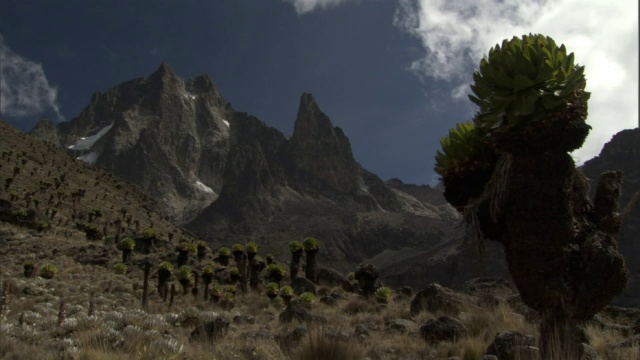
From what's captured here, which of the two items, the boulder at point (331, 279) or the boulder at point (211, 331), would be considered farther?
the boulder at point (331, 279)

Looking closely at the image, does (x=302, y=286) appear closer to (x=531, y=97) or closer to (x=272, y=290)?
(x=272, y=290)

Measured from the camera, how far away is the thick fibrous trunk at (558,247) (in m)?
6.54

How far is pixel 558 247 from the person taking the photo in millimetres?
6617

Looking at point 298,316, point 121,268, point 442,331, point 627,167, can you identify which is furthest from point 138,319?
point 627,167

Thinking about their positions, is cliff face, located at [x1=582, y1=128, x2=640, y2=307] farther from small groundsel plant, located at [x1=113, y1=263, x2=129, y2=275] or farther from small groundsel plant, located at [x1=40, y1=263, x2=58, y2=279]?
small groundsel plant, located at [x1=40, y1=263, x2=58, y2=279]

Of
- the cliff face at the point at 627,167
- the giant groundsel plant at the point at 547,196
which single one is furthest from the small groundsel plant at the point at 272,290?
the cliff face at the point at 627,167

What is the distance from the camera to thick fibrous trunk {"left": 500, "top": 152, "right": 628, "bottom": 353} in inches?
257

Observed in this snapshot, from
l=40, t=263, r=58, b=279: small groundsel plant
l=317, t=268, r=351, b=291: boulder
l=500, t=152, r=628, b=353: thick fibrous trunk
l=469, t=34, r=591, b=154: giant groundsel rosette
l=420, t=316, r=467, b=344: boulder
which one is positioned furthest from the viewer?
l=317, t=268, r=351, b=291: boulder

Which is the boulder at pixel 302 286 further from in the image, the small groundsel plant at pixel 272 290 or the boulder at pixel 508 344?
the boulder at pixel 508 344

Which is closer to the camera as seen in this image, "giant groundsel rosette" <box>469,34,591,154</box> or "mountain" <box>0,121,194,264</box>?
"giant groundsel rosette" <box>469,34,591,154</box>

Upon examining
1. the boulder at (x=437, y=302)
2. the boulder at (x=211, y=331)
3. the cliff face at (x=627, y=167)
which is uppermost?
the cliff face at (x=627, y=167)

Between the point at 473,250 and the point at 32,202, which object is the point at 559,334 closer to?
the point at 473,250

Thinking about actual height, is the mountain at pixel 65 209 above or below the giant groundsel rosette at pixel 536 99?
above

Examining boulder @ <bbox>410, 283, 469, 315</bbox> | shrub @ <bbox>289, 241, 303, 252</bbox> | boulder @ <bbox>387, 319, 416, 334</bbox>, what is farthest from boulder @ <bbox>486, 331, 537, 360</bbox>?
shrub @ <bbox>289, 241, 303, 252</bbox>
